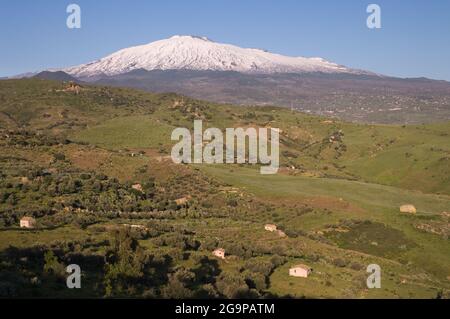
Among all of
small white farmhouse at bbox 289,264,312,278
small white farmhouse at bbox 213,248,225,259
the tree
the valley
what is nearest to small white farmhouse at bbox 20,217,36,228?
the valley

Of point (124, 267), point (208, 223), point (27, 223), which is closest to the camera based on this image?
point (124, 267)

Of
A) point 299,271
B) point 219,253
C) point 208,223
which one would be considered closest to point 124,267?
point 219,253

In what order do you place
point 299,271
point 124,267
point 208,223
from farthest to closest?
point 208,223 → point 299,271 → point 124,267

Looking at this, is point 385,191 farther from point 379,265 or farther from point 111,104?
point 111,104

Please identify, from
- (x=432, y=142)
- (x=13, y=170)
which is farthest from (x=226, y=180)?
(x=432, y=142)

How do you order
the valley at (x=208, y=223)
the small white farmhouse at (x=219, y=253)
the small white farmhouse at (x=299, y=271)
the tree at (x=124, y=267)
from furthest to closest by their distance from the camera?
the small white farmhouse at (x=219, y=253) → the small white farmhouse at (x=299, y=271) → the valley at (x=208, y=223) → the tree at (x=124, y=267)

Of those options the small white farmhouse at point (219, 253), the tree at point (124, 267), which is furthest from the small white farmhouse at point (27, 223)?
the small white farmhouse at point (219, 253)

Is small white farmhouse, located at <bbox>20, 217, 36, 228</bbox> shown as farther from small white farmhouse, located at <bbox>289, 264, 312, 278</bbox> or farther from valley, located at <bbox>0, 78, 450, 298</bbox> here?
small white farmhouse, located at <bbox>289, 264, 312, 278</bbox>

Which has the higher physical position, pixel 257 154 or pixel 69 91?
pixel 69 91

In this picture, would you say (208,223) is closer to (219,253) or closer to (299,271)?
(219,253)

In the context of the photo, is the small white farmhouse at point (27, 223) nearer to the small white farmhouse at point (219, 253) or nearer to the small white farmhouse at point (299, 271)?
the small white farmhouse at point (219, 253)

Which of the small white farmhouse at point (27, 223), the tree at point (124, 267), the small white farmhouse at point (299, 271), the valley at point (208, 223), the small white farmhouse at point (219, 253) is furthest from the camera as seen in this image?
the small white farmhouse at point (27, 223)
